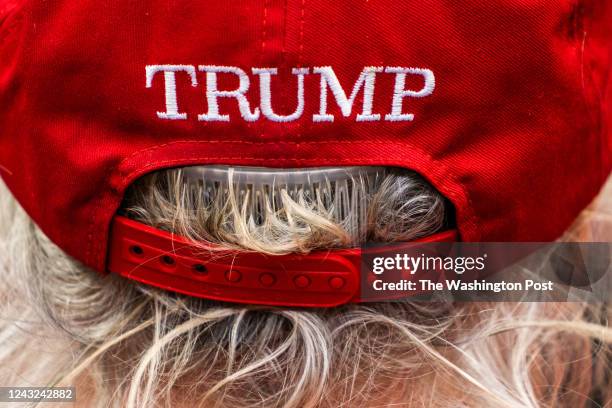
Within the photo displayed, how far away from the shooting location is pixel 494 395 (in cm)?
72

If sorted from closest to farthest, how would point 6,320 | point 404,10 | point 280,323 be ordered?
point 404,10 → point 280,323 → point 6,320

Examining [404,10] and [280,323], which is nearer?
[404,10]

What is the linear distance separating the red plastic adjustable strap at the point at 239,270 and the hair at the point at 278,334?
0.01 m

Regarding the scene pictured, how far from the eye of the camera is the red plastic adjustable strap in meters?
0.66

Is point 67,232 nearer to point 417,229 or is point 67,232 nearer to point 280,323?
point 280,323

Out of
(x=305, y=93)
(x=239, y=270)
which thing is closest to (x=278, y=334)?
(x=239, y=270)

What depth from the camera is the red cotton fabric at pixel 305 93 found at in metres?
0.60

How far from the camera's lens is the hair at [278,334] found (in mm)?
657

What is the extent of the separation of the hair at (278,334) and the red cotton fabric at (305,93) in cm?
4

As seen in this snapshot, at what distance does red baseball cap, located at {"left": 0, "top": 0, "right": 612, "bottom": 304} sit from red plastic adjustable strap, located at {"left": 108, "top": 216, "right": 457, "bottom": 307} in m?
0.03

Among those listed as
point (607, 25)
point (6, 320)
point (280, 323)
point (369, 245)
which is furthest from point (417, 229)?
point (6, 320)

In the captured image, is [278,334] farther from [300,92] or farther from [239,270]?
[300,92]

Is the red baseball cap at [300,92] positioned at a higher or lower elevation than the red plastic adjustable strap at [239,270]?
higher

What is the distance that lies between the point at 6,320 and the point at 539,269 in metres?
0.58
